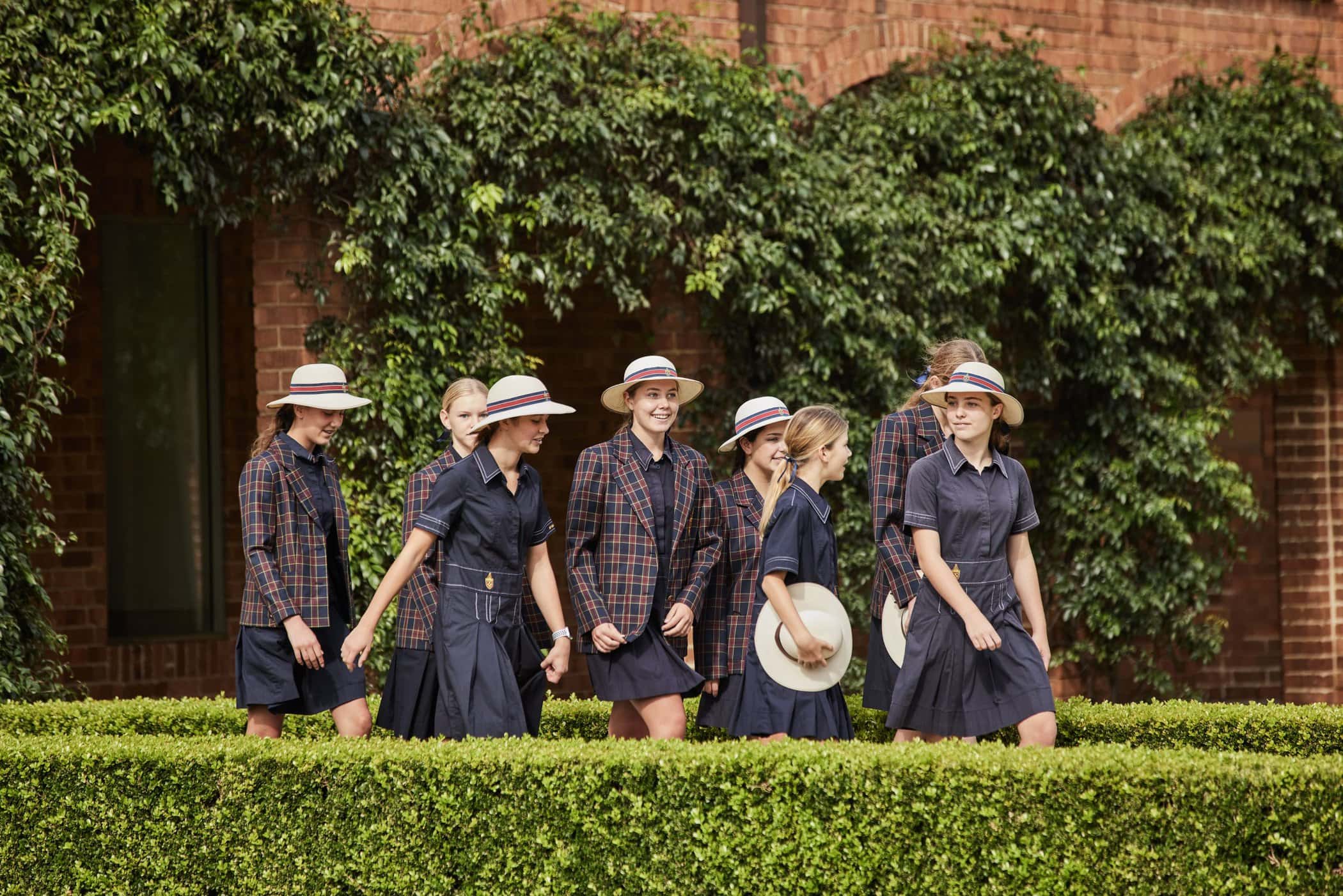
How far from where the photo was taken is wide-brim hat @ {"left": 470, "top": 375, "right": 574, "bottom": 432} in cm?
594

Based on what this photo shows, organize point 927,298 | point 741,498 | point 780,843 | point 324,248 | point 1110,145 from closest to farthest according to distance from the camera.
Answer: point 780,843 < point 741,498 < point 324,248 < point 927,298 < point 1110,145

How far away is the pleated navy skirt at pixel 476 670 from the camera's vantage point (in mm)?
5852

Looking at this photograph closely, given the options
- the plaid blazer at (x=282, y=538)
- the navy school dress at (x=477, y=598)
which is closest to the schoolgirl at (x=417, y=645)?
the navy school dress at (x=477, y=598)

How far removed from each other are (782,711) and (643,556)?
2.70 feet

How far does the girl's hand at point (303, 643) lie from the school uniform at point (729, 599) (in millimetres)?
1542

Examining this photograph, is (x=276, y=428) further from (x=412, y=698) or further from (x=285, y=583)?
(x=412, y=698)

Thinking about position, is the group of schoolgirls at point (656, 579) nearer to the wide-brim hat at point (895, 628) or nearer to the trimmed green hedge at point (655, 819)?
Answer: the wide-brim hat at point (895, 628)

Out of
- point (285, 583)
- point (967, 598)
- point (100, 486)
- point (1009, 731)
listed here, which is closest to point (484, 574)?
point (285, 583)

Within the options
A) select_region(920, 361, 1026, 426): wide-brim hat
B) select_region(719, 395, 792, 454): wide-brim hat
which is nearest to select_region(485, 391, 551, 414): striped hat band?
select_region(719, 395, 792, 454): wide-brim hat

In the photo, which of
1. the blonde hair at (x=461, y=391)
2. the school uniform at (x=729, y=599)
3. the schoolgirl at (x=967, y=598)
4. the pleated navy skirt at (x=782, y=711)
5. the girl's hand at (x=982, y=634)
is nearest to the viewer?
the girl's hand at (x=982, y=634)

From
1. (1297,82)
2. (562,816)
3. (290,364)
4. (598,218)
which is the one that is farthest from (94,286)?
(1297,82)

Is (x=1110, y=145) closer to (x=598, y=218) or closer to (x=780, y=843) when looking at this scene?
(x=598, y=218)

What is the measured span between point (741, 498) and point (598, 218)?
3236 millimetres

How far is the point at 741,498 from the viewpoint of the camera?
6715mm
